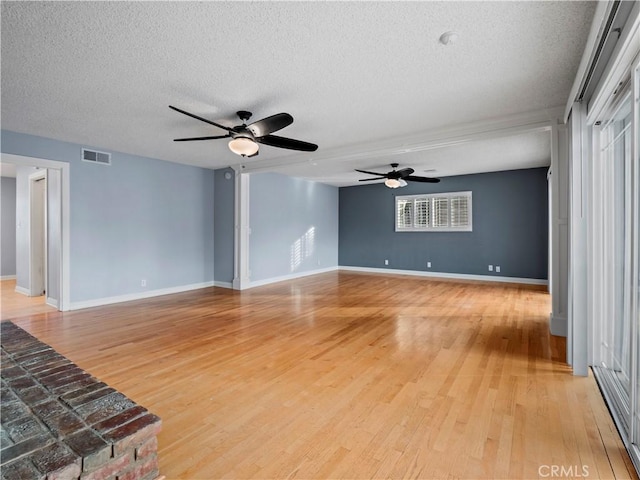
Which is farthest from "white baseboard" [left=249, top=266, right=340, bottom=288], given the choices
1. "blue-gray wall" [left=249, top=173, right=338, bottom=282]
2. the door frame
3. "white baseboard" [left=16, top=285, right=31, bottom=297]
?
"white baseboard" [left=16, top=285, right=31, bottom=297]

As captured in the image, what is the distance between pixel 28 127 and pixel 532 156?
7714mm

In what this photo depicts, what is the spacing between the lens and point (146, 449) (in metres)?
1.34

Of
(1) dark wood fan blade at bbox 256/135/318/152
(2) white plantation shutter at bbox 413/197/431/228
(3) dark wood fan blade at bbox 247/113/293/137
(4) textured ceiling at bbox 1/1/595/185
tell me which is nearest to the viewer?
(4) textured ceiling at bbox 1/1/595/185

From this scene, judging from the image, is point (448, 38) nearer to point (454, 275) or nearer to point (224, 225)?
point (224, 225)

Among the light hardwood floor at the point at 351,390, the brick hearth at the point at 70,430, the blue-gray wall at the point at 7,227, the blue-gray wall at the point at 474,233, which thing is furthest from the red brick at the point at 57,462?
the blue-gray wall at the point at 7,227

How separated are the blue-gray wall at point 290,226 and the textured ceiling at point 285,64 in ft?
9.48

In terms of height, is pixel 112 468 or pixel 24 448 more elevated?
pixel 24 448

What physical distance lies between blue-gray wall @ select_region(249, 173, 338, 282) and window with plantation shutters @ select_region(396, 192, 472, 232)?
2.06 meters

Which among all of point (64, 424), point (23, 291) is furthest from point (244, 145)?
point (23, 291)

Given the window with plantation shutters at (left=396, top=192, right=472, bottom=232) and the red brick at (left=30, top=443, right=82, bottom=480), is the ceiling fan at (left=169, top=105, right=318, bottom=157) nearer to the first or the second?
the red brick at (left=30, top=443, right=82, bottom=480)

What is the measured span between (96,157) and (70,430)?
490 cm

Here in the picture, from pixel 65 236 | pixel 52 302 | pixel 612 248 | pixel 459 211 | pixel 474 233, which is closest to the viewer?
pixel 612 248

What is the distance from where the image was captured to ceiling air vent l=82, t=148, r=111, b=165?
482 cm

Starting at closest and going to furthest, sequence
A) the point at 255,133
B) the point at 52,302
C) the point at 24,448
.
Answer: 1. the point at 24,448
2. the point at 255,133
3. the point at 52,302
